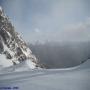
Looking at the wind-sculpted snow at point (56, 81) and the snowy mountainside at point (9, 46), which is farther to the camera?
the snowy mountainside at point (9, 46)

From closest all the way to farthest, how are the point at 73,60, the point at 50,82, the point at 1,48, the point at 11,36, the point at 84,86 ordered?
1. the point at 84,86
2. the point at 50,82
3. the point at 1,48
4. the point at 11,36
5. the point at 73,60

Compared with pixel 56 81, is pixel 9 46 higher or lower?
higher

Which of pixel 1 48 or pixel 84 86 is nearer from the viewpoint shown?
pixel 84 86

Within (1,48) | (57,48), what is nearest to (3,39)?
(1,48)

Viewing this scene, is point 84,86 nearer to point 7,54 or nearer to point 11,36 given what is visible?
point 7,54

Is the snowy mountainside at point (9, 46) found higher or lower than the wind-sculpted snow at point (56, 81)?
higher

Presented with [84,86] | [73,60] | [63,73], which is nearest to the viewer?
[84,86]

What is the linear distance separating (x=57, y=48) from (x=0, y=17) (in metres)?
96.0

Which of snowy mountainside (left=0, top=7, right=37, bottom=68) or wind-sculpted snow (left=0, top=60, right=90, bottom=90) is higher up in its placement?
snowy mountainside (left=0, top=7, right=37, bottom=68)

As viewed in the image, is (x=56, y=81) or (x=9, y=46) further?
(x=9, y=46)

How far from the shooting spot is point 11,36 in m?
84.6

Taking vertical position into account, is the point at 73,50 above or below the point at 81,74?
above

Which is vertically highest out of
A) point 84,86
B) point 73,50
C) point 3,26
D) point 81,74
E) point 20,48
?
point 73,50

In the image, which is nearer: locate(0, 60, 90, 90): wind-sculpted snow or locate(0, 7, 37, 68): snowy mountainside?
locate(0, 60, 90, 90): wind-sculpted snow
